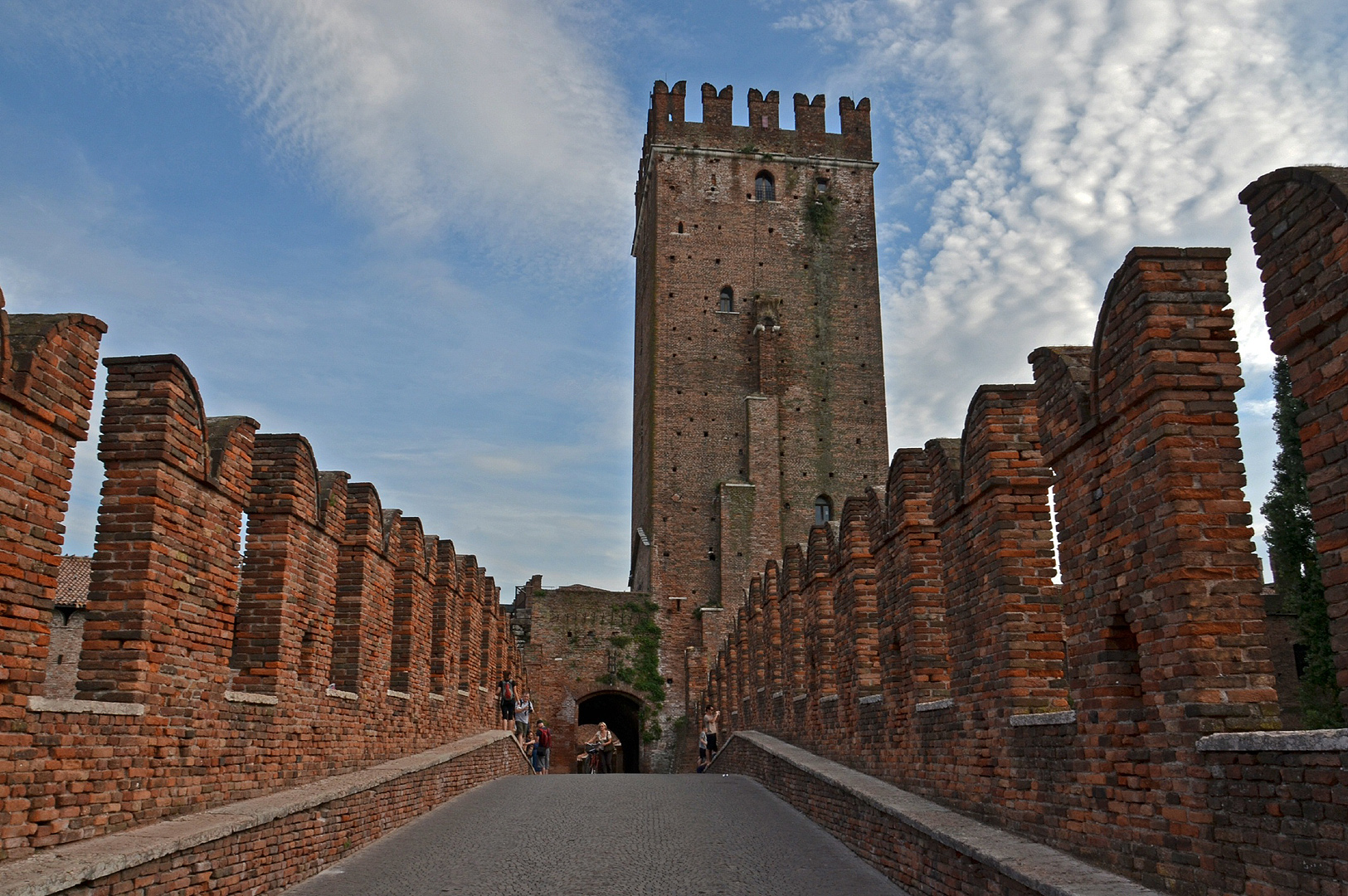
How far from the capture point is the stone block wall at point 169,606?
584 cm

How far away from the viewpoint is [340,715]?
423 inches

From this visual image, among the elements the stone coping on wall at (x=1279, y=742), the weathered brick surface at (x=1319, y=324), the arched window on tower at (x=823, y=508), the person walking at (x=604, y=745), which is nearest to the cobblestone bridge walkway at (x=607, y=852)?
the stone coping on wall at (x=1279, y=742)

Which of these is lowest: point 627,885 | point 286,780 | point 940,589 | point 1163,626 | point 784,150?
point 627,885

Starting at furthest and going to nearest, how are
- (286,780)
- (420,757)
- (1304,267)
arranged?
(420,757), (286,780), (1304,267)

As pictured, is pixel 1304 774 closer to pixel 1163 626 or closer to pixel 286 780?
pixel 1163 626

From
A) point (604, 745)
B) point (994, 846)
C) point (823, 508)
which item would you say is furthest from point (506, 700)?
point (823, 508)

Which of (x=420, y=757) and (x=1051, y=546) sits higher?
(x=1051, y=546)

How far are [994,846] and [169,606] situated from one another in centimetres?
572

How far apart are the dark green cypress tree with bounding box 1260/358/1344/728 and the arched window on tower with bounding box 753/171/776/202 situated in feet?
75.7

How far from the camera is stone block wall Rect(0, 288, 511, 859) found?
230 inches

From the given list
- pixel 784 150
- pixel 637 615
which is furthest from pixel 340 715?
pixel 784 150

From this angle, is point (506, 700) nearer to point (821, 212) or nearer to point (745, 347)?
point (745, 347)

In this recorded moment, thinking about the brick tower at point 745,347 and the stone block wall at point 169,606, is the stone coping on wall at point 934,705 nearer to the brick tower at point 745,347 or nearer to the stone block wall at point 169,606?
the stone block wall at point 169,606

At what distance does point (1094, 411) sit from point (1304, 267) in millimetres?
1731
